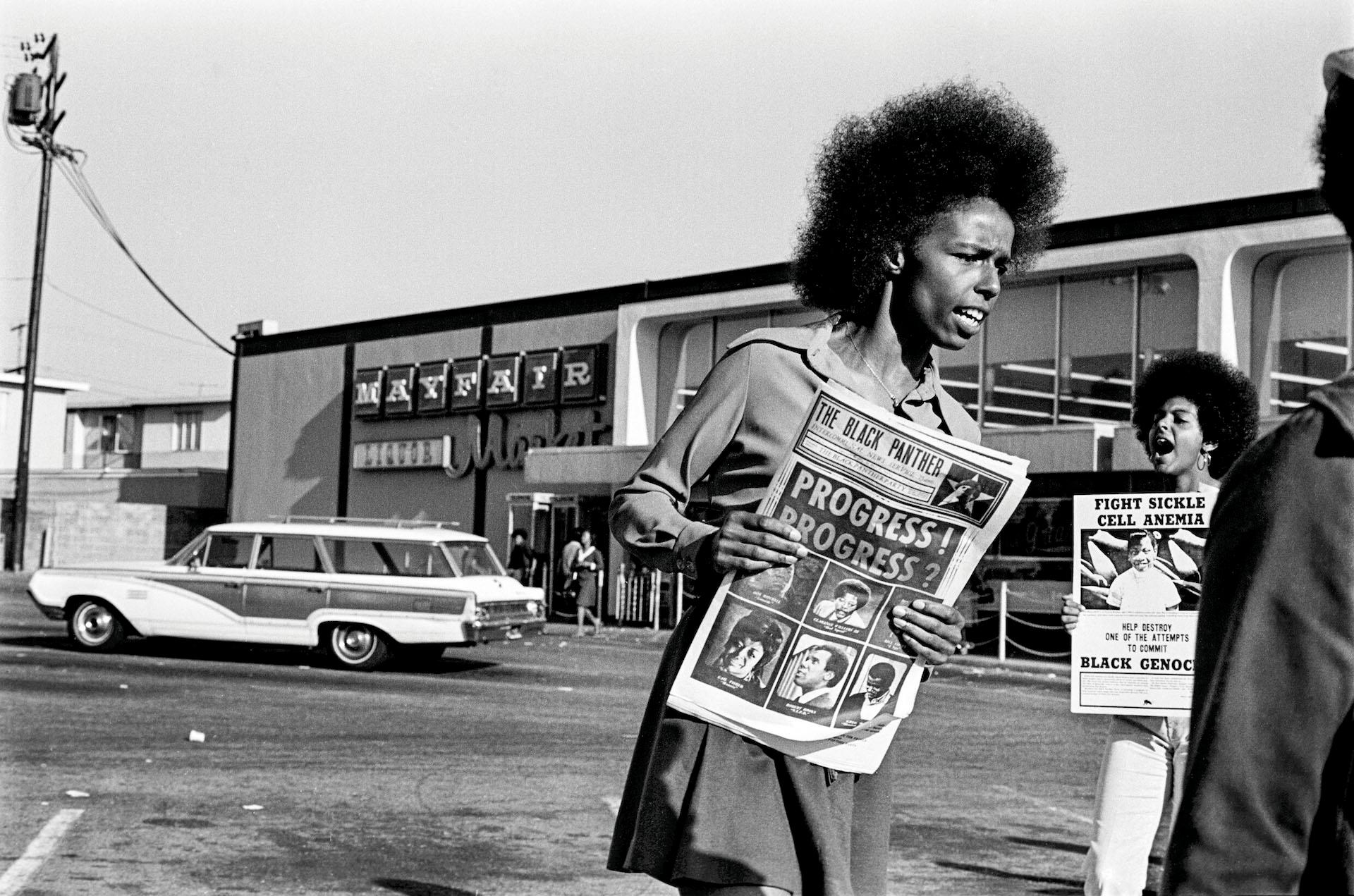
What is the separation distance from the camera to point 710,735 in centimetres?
288

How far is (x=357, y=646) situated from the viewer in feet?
58.3

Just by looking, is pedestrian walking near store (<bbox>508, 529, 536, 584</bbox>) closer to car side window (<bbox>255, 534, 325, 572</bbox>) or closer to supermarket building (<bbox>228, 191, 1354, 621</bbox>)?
supermarket building (<bbox>228, 191, 1354, 621</bbox>)

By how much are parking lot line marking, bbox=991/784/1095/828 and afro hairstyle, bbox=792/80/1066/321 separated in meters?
5.86

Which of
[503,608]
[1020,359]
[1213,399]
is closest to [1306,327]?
[1020,359]

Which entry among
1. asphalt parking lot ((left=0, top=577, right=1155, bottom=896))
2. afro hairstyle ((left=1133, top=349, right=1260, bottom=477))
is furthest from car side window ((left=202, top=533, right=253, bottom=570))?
afro hairstyle ((left=1133, top=349, right=1260, bottom=477))

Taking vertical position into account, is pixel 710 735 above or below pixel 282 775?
above

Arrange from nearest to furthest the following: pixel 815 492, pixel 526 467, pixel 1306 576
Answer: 1. pixel 1306 576
2. pixel 815 492
3. pixel 526 467

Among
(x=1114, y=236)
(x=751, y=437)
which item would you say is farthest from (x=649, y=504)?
(x=1114, y=236)

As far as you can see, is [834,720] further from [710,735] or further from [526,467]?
[526,467]

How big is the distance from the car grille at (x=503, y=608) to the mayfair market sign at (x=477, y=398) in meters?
13.9

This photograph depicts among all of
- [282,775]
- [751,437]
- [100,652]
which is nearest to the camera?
[751,437]

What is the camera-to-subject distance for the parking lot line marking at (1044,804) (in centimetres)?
906

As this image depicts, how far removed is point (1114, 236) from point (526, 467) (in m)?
12.1

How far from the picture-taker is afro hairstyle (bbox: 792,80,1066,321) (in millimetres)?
3262
